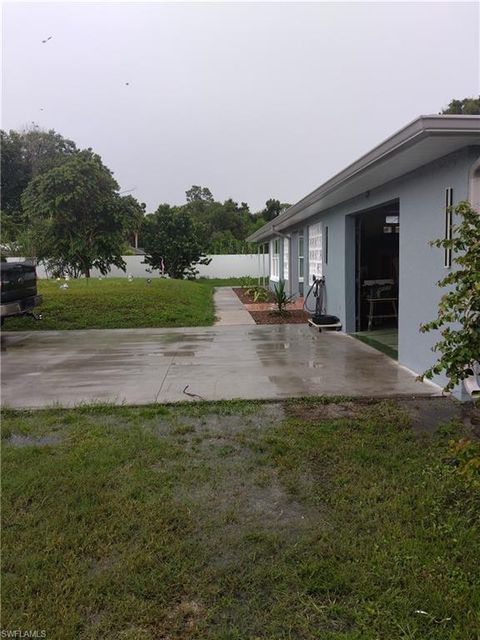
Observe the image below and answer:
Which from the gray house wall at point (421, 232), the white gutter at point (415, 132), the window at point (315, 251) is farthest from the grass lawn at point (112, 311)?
the white gutter at point (415, 132)

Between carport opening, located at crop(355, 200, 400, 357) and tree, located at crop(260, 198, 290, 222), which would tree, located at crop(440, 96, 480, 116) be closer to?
carport opening, located at crop(355, 200, 400, 357)

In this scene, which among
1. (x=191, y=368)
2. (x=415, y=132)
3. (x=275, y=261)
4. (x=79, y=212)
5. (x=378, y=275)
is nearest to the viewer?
(x=415, y=132)

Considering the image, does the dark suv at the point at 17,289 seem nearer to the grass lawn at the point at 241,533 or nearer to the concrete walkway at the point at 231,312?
the concrete walkway at the point at 231,312

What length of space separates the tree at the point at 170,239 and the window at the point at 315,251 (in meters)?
16.6

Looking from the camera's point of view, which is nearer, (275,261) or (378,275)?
(378,275)

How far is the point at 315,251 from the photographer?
13570 mm

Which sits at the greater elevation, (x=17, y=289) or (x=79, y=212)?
(x=79, y=212)

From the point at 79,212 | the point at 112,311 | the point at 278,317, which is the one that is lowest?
the point at 278,317

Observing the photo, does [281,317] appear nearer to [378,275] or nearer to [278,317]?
[278,317]

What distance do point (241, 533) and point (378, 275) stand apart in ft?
34.2

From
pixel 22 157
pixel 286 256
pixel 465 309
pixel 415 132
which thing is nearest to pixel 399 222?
pixel 415 132

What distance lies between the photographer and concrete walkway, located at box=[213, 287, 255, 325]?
13.0 m

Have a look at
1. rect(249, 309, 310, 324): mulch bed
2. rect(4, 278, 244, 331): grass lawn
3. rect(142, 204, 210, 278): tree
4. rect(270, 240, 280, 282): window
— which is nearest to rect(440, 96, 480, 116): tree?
rect(270, 240, 280, 282): window

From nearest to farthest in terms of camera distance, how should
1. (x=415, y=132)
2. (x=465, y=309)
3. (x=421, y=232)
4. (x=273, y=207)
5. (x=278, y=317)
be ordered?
(x=465, y=309) < (x=415, y=132) < (x=421, y=232) < (x=278, y=317) < (x=273, y=207)
